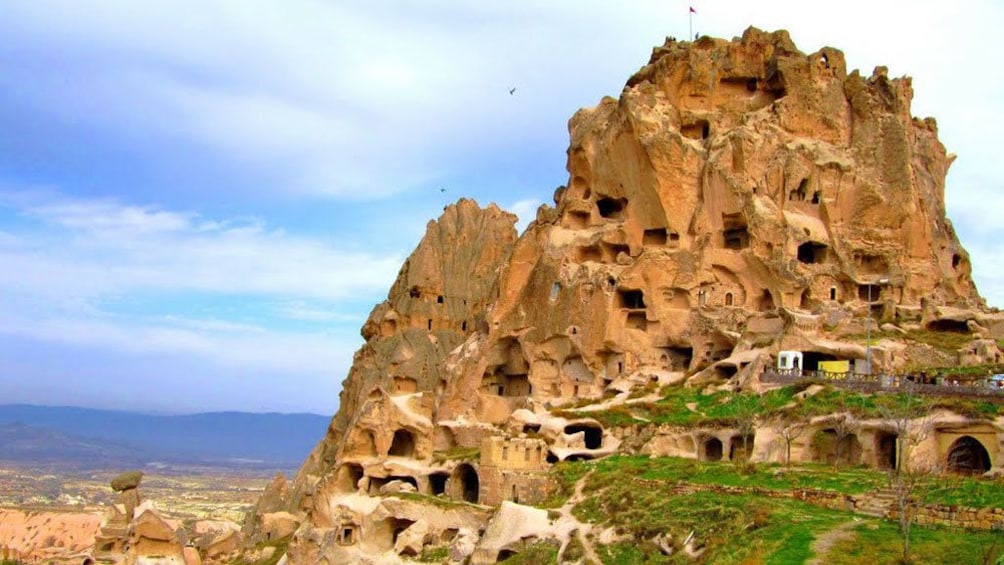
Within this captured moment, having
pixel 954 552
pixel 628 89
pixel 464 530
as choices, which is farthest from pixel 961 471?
pixel 628 89

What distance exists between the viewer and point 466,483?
5431cm

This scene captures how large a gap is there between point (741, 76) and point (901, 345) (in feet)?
72.2

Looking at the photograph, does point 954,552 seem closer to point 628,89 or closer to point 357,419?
point 357,419

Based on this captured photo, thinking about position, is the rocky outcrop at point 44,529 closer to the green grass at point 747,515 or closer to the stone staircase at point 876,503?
the green grass at point 747,515

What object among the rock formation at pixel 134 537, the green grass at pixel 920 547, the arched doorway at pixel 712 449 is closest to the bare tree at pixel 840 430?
the arched doorway at pixel 712 449

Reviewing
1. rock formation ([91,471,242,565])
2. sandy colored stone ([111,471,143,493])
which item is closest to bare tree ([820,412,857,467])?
rock formation ([91,471,242,565])

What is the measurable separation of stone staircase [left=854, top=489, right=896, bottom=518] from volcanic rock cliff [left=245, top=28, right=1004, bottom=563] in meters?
17.9

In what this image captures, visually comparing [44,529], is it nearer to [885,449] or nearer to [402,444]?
[402,444]

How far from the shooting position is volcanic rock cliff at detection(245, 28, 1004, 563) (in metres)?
57.3

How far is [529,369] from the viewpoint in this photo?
214 feet

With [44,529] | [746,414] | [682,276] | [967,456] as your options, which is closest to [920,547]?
[967,456]

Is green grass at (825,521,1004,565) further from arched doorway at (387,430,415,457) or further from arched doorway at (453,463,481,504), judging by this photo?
arched doorway at (387,430,415,457)

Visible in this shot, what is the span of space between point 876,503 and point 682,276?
29961mm

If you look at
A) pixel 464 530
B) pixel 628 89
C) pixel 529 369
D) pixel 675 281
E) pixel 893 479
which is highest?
pixel 628 89
